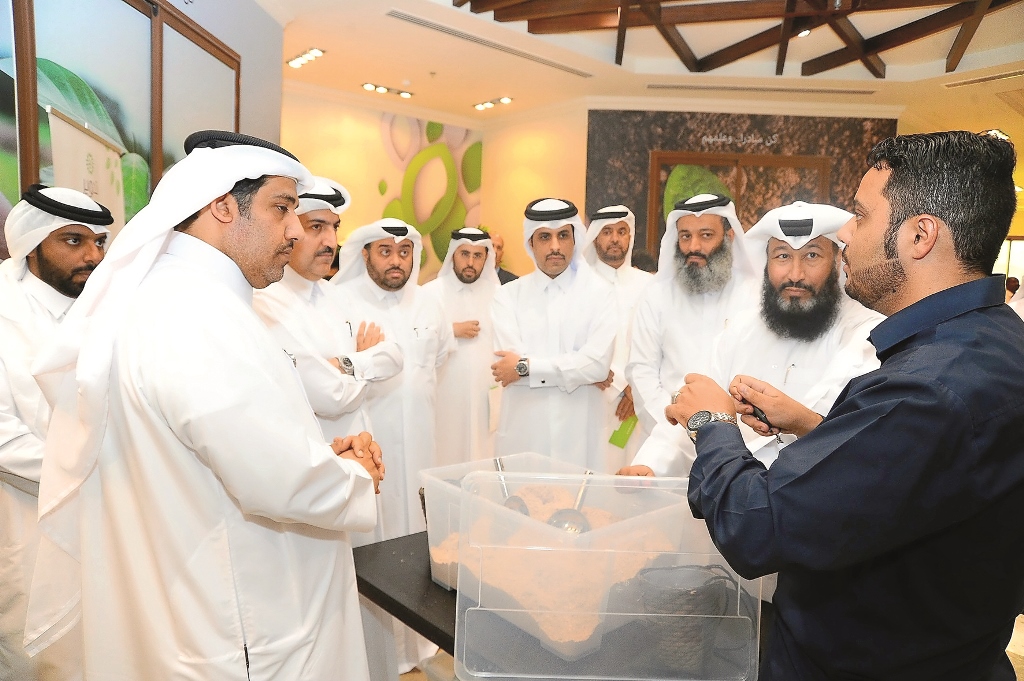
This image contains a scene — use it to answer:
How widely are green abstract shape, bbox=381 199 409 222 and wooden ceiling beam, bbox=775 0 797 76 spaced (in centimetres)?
479

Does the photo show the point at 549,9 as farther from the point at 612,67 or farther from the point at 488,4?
the point at 612,67

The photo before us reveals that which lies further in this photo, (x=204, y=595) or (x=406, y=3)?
(x=406, y=3)

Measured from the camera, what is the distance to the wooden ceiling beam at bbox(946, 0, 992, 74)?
593 centimetres

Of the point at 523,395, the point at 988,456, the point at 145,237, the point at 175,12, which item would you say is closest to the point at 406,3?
the point at 175,12

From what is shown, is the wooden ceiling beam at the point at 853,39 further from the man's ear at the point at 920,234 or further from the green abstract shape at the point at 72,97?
the man's ear at the point at 920,234

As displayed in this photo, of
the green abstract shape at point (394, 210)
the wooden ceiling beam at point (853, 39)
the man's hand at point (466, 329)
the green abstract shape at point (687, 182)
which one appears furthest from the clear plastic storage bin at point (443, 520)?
the green abstract shape at point (394, 210)

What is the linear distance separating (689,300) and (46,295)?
2937 millimetres

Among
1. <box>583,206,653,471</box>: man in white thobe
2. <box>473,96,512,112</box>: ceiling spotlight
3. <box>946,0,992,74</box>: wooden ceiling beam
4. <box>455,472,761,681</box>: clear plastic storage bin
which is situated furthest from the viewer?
<box>473,96,512,112</box>: ceiling spotlight

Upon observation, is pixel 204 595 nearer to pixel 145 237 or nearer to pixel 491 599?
pixel 491 599

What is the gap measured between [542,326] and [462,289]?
1344mm

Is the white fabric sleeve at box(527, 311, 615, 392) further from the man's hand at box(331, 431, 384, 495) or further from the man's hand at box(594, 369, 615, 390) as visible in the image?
the man's hand at box(331, 431, 384, 495)

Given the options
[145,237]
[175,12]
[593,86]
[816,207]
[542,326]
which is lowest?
[542,326]

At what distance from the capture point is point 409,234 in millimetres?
4488

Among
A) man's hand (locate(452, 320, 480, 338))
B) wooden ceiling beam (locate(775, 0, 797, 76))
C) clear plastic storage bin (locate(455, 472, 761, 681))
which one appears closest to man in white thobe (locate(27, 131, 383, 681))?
clear plastic storage bin (locate(455, 472, 761, 681))
